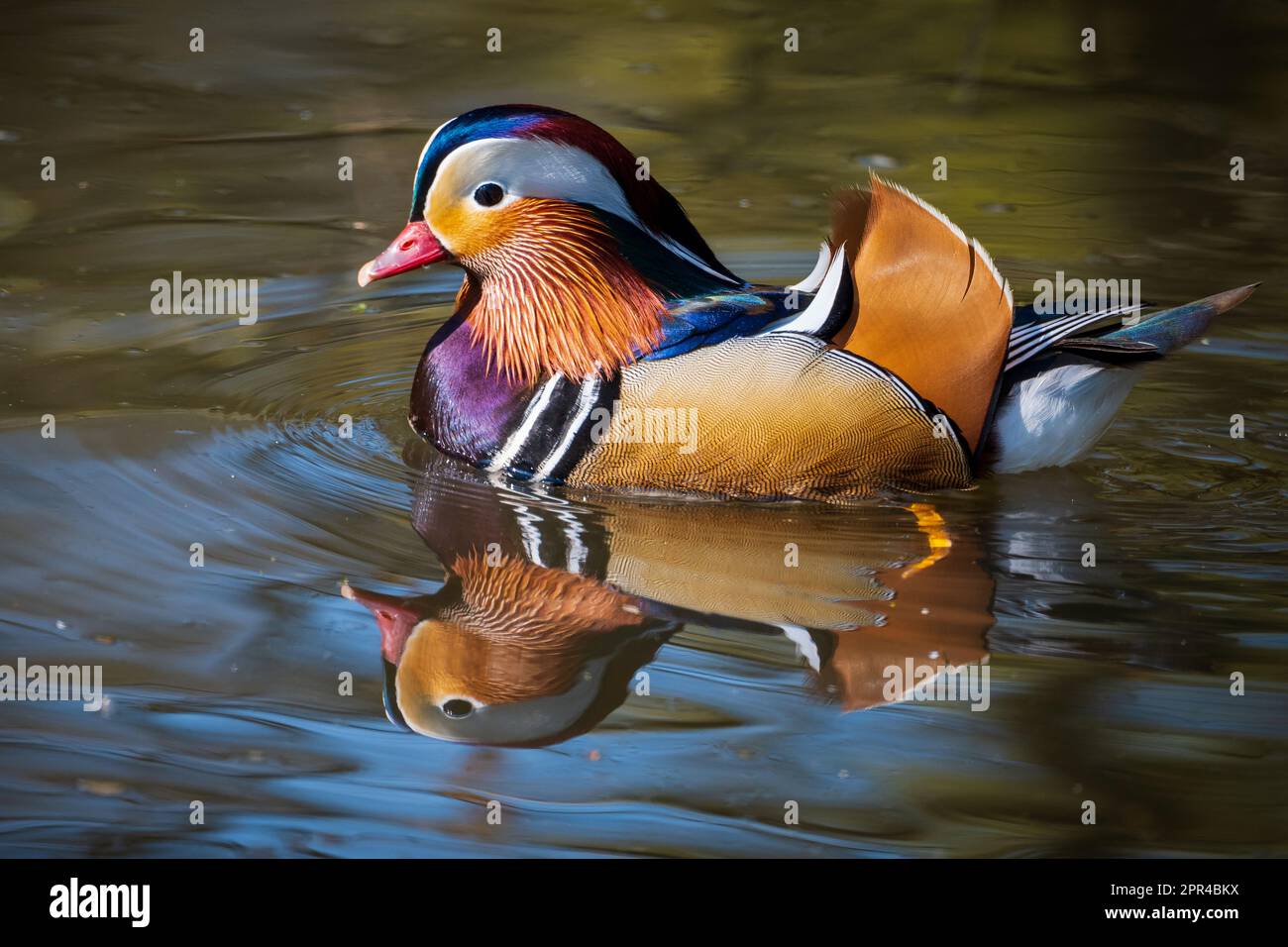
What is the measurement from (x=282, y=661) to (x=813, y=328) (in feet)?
6.01

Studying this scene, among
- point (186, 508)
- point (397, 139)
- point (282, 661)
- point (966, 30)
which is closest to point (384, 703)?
point (282, 661)

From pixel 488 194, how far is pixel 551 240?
254 millimetres

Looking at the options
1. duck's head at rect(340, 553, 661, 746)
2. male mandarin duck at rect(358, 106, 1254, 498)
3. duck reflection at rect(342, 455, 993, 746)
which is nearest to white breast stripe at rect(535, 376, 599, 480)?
male mandarin duck at rect(358, 106, 1254, 498)

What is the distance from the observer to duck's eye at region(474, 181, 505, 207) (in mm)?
5207

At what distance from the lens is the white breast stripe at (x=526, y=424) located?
5227mm

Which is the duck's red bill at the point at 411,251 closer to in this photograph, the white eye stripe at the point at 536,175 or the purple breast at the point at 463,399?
the white eye stripe at the point at 536,175

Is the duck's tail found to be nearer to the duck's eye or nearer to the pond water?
the pond water

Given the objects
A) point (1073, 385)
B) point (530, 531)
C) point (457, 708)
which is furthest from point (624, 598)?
point (1073, 385)

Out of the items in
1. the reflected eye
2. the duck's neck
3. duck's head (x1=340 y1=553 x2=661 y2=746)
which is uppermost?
the duck's neck

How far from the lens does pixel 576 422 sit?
513cm

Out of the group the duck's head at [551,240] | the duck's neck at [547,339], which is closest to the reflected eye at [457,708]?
the duck's neck at [547,339]

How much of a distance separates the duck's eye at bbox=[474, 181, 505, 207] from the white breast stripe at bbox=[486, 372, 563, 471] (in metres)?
0.58

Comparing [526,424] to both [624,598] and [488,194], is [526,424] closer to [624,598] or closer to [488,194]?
[488,194]

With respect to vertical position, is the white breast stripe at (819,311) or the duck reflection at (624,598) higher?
the white breast stripe at (819,311)
